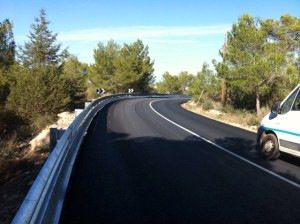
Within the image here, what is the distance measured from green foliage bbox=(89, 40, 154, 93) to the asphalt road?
50230 millimetres

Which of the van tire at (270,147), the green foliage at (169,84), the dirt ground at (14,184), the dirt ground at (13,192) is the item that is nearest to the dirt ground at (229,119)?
the van tire at (270,147)

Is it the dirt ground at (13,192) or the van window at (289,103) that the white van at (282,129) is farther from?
the dirt ground at (13,192)

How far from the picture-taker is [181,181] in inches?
289

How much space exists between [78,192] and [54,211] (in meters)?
1.47

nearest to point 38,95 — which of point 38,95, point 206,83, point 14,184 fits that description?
point 38,95

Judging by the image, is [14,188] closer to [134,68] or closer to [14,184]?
[14,184]

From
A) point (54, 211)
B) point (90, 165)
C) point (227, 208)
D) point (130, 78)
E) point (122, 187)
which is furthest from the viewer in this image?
point (130, 78)

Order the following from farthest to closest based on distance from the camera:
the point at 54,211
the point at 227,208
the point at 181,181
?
the point at 181,181 → the point at 227,208 → the point at 54,211

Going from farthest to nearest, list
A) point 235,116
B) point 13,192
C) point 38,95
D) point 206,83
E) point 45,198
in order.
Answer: point 206,83 < point 38,95 < point 235,116 < point 13,192 < point 45,198

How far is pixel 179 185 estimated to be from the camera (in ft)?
23.2

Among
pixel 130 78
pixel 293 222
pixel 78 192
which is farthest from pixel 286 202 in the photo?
pixel 130 78

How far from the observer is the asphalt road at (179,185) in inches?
218

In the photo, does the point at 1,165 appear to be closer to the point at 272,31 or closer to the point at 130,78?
the point at 272,31

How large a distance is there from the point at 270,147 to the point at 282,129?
743 mm
